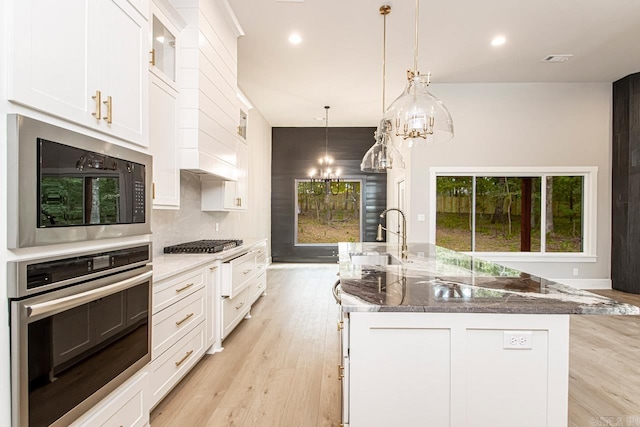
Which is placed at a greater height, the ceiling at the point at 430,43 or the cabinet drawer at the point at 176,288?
the ceiling at the point at 430,43

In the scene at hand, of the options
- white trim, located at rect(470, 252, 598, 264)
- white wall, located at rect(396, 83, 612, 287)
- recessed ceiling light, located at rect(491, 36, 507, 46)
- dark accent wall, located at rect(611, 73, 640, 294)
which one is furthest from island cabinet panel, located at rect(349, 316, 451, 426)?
dark accent wall, located at rect(611, 73, 640, 294)

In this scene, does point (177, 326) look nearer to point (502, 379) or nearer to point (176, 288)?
point (176, 288)

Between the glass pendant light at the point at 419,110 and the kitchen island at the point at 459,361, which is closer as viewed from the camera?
the kitchen island at the point at 459,361

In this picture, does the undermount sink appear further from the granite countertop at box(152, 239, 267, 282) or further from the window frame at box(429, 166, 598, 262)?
the window frame at box(429, 166, 598, 262)

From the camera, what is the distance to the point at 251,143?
6.62 m

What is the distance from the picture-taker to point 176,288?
2330 mm

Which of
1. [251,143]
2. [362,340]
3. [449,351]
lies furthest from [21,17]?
[251,143]

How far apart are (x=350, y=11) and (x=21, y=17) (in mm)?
3168

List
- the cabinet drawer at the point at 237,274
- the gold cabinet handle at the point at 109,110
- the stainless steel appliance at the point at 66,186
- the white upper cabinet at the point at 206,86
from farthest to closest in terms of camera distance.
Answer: the cabinet drawer at the point at 237,274, the white upper cabinet at the point at 206,86, the gold cabinet handle at the point at 109,110, the stainless steel appliance at the point at 66,186

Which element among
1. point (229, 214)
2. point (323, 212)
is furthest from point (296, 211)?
point (229, 214)

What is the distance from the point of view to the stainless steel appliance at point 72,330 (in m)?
1.12

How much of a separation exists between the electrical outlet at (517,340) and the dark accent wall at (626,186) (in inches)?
214

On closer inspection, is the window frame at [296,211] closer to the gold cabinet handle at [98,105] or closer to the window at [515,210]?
the window at [515,210]

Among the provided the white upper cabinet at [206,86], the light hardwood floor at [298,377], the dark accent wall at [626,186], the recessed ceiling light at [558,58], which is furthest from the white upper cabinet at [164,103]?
the dark accent wall at [626,186]
